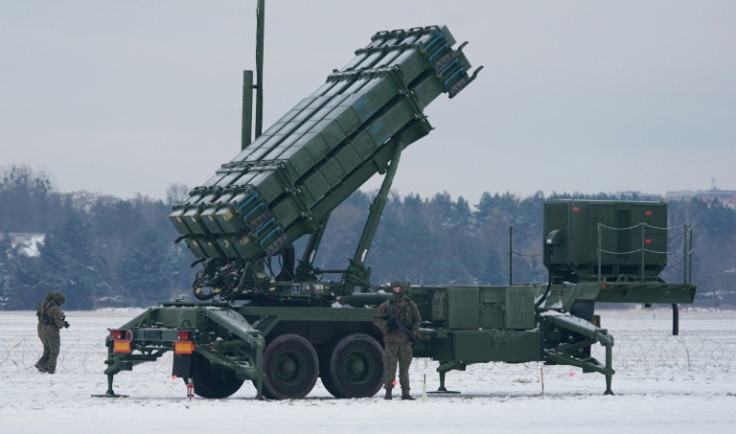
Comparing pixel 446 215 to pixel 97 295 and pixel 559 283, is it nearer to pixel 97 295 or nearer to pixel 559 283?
pixel 97 295

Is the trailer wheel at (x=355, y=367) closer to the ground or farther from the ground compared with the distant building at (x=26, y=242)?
closer to the ground

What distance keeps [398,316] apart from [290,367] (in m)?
1.70

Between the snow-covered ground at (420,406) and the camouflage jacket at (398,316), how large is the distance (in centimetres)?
99

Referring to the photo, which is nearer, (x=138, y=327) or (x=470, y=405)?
(x=470, y=405)

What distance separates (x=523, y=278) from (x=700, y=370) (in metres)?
80.8

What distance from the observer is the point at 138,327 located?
24.5 meters

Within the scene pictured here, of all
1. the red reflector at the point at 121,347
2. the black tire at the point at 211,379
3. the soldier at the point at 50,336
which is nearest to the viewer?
the red reflector at the point at 121,347

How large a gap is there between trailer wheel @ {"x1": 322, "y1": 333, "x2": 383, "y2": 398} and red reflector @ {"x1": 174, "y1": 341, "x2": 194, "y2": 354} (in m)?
→ 2.11

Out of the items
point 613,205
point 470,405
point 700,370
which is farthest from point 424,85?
point 700,370

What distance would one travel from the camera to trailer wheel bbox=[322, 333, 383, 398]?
24219 mm

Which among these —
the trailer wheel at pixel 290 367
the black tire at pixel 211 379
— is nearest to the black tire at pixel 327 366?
the trailer wheel at pixel 290 367

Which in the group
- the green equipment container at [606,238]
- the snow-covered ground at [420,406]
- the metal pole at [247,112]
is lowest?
the snow-covered ground at [420,406]

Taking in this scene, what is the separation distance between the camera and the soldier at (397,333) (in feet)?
76.7

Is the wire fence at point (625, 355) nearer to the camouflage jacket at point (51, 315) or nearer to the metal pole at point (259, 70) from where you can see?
the camouflage jacket at point (51, 315)
